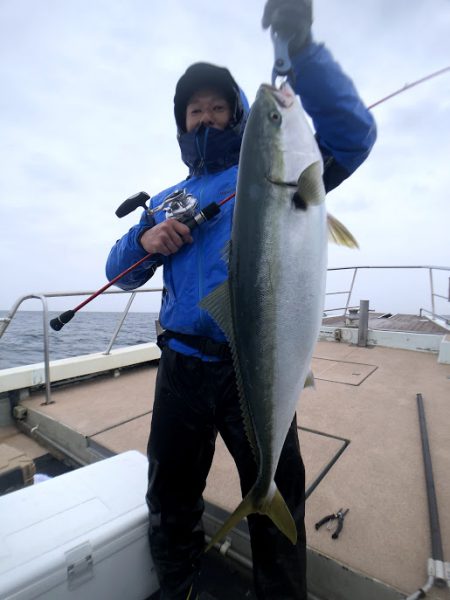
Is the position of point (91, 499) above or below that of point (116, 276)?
below

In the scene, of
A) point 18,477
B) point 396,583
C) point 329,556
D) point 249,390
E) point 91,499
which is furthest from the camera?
point 18,477

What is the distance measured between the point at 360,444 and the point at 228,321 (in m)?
2.12

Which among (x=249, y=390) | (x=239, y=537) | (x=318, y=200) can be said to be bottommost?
(x=239, y=537)

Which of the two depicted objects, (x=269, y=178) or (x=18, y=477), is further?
(x=18, y=477)

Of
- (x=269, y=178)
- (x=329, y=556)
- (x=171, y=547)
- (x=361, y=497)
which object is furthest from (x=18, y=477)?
(x=269, y=178)

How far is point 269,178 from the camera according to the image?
1.23 m

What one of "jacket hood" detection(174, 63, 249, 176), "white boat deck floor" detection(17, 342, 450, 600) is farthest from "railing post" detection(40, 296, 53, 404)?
"jacket hood" detection(174, 63, 249, 176)

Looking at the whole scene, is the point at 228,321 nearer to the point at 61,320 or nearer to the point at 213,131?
the point at 213,131

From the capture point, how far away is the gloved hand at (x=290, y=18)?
48.5 inches

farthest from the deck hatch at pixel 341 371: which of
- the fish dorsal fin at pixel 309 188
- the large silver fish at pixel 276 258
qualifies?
the fish dorsal fin at pixel 309 188

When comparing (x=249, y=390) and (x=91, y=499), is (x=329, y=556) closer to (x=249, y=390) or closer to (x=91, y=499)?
(x=249, y=390)

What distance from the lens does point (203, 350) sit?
171 cm

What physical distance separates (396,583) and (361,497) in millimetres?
634

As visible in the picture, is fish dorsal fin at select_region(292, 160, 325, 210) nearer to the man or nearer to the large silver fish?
the large silver fish
